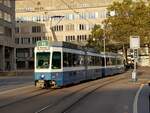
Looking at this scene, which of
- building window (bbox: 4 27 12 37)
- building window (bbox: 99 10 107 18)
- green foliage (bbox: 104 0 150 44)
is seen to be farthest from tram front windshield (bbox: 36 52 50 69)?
building window (bbox: 99 10 107 18)

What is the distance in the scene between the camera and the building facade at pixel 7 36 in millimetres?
98312

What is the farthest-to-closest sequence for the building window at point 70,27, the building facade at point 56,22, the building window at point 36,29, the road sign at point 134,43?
the building window at point 36,29
the building window at point 70,27
the building facade at point 56,22
the road sign at point 134,43

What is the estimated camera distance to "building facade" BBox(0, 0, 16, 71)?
323 ft

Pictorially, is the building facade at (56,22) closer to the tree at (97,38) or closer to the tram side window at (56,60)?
the tree at (97,38)

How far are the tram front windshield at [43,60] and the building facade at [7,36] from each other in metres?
65.7

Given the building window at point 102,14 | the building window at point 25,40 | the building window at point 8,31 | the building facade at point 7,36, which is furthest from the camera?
the building window at point 25,40

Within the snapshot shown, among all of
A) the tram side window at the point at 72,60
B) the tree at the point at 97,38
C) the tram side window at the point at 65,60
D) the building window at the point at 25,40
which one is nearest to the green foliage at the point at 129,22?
the tree at the point at 97,38

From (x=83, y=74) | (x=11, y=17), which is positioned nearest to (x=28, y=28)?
(x=11, y=17)

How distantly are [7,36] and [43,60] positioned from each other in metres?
71.0

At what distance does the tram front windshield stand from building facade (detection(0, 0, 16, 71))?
6568 centimetres

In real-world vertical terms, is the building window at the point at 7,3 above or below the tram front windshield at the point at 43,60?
above

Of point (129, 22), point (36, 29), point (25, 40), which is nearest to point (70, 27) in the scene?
point (36, 29)

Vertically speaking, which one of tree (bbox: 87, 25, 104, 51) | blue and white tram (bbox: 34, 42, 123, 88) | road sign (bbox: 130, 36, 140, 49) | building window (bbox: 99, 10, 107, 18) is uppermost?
building window (bbox: 99, 10, 107, 18)

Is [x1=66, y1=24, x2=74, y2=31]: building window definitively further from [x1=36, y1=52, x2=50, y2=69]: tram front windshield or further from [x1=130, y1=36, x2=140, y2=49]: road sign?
[x1=36, y1=52, x2=50, y2=69]: tram front windshield
